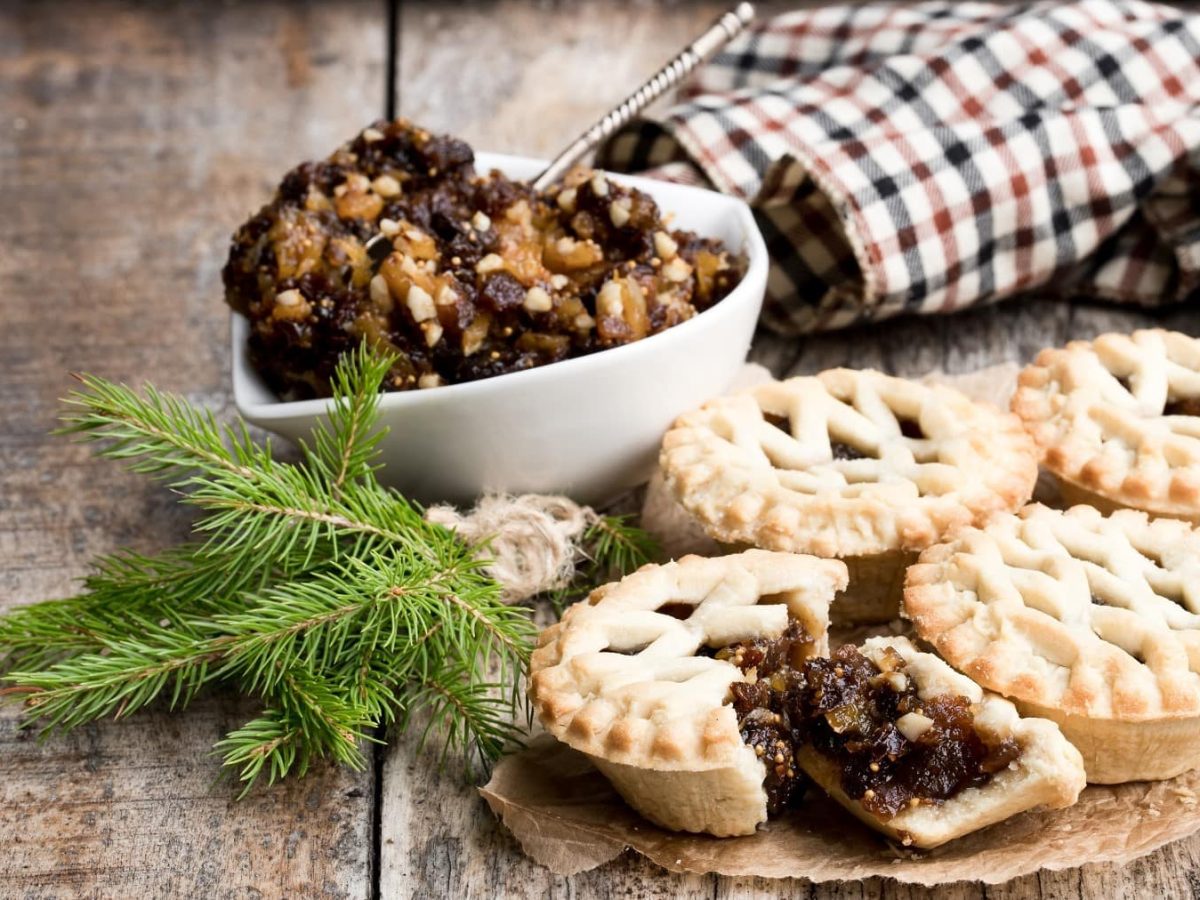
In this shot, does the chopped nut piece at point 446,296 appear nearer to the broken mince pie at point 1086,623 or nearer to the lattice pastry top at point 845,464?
the lattice pastry top at point 845,464

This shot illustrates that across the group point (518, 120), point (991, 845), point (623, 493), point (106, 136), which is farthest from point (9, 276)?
point (991, 845)

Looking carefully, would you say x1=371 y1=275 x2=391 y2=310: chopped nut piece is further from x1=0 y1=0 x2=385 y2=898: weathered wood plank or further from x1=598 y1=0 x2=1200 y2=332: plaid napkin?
x1=598 y1=0 x2=1200 y2=332: plaid napkin

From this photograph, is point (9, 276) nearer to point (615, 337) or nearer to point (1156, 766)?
point (615, 337)

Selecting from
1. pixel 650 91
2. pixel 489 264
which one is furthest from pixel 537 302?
pixel 650 91

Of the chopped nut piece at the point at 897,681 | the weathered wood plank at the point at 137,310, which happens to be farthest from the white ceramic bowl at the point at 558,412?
the chopped nut piece at the point at 897,681

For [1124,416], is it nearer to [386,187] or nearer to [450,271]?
[450,271]

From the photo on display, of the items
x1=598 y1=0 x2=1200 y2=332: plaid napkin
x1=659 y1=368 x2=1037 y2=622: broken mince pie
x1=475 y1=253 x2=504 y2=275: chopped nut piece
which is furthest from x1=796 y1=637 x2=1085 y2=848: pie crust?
x1=598 y1=0 x2=1200 y2=332: plaid napkin

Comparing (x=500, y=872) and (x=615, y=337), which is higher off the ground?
(x=615, y=337)
